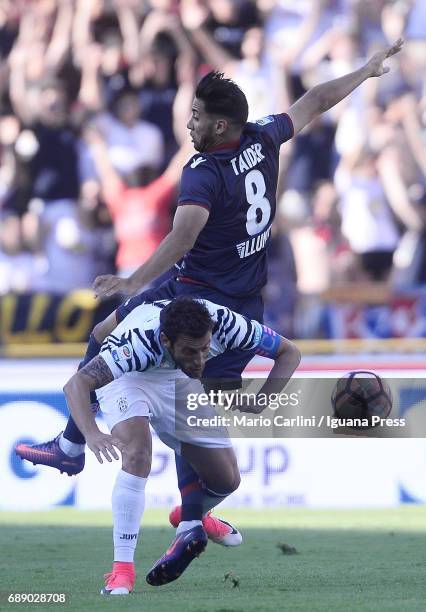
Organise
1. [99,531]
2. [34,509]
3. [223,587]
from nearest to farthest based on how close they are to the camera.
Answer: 1. [223,587]
2. [99,531]
3. [34,509]

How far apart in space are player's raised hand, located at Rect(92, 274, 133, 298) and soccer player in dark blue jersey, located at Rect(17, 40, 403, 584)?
3 centimetres

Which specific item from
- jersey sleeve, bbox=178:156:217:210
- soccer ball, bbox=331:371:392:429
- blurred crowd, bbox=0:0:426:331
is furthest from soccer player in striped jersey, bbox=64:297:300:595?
blurred crowd, bbox=0:0:426:331

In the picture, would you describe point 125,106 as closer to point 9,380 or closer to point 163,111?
point 163,111

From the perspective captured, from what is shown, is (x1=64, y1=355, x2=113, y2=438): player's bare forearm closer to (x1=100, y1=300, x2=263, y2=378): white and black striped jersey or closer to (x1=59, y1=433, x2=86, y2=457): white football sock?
(x1=100, y1=300, x2=263, y2=378): white and black striped jersey

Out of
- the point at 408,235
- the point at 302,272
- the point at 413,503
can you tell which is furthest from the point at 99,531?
Result: the point at 408,235

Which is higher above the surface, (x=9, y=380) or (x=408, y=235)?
(x=408, y=235)

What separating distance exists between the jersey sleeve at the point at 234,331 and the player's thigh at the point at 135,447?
0.61 metres

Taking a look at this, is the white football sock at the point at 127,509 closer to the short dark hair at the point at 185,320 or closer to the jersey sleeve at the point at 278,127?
the short dark hair at the point at 185,320

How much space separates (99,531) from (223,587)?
3301 millimetres

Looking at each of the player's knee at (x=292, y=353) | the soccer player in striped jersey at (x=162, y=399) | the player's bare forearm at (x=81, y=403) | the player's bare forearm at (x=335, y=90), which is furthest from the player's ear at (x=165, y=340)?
the player's bare forearm at (x=335, y=90)

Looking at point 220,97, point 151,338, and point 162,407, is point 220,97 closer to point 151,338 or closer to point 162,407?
point 151,338

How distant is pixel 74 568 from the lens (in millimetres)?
7438

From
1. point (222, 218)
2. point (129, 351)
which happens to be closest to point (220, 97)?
point (222, 218)

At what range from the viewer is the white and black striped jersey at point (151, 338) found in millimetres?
6203
